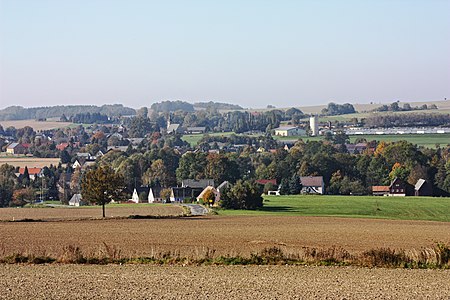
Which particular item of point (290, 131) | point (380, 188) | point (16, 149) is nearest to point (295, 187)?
point (380, 188)

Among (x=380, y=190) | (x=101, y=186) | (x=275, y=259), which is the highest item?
(x=275, y=259)

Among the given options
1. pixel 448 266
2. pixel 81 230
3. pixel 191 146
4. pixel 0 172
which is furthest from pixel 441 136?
pixel 448 266

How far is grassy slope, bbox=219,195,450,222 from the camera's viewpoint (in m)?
66.6

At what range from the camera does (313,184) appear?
101m

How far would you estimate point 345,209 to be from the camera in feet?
234

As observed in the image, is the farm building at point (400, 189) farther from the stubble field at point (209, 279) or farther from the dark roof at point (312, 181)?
the stubble field at point (209, 279)

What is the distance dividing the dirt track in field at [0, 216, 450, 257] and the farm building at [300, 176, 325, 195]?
41.9m

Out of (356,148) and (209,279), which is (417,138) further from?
(209,279)

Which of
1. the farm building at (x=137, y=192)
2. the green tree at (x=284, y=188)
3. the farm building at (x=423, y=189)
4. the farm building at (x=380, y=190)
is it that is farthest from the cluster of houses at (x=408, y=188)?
the farm building at (x=137, y=192)

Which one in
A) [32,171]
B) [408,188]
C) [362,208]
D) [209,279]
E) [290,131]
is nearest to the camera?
[209,279]

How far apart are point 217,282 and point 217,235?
2047 centimetres

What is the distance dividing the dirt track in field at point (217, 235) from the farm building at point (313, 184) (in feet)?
137

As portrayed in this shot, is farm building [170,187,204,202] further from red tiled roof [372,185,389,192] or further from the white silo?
the white silo

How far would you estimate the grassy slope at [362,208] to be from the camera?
6656 centimetres
